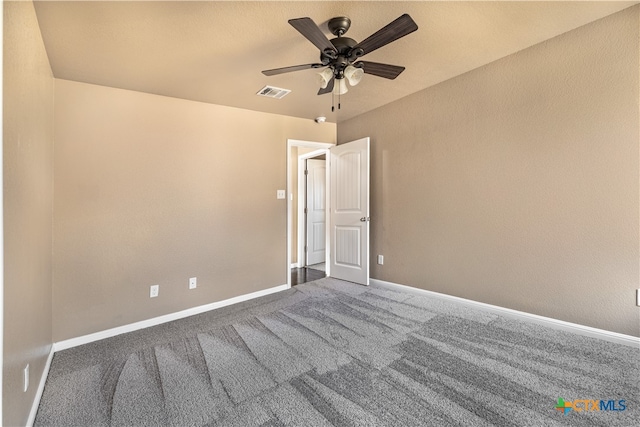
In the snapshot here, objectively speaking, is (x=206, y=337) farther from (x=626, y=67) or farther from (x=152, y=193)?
(x=626, y=67)

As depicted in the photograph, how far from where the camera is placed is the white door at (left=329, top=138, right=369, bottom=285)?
3928mm

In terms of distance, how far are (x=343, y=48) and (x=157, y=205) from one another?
2.40 m

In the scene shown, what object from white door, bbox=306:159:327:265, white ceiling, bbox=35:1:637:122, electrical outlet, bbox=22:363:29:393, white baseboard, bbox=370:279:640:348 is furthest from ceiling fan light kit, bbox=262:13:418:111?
white door, bbox=306:159:327:265

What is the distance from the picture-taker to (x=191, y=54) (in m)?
2.29

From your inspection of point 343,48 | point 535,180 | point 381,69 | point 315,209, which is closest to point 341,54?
point 343,48

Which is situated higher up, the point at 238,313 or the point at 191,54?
the point at 191,54

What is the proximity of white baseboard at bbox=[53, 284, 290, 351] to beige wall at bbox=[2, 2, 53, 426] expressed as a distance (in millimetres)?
362

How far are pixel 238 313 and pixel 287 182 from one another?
5.99ft

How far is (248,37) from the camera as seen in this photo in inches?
83.0

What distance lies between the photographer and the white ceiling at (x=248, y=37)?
71.9 inches

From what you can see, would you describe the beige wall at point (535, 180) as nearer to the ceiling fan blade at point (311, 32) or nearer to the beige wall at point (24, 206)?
the ceiling fan blade at point (311, 32)

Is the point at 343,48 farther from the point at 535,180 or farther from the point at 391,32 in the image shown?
the point at 535,180

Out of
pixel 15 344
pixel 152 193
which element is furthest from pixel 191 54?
pixel 15 344

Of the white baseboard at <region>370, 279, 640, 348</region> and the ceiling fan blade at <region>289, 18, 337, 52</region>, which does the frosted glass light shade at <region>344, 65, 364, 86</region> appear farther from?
the white baseboard at <region>370, 279, 640, 348</region>
